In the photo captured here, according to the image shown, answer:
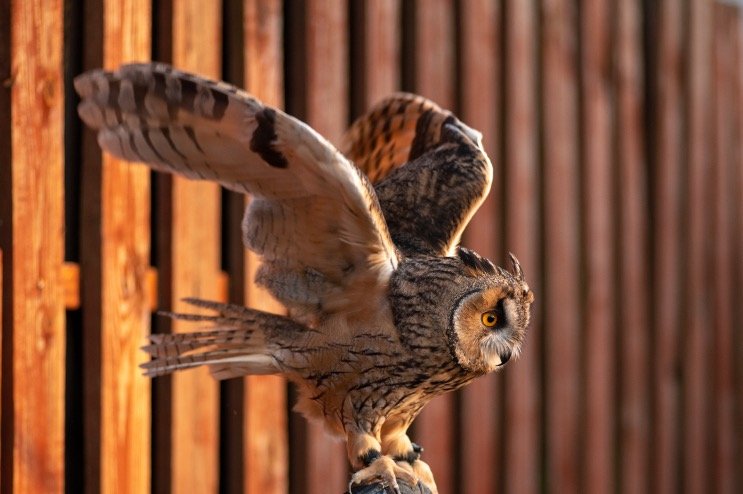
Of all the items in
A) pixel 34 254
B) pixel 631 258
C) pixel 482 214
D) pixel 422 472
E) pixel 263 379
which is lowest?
pixel 422 472

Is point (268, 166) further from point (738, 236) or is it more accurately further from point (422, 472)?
point (738, 236)

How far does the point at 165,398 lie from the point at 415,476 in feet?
2.67

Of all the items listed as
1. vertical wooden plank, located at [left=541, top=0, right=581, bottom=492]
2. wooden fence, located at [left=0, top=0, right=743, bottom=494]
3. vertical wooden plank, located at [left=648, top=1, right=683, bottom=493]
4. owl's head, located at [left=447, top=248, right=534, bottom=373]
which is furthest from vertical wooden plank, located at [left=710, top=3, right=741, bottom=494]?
owl's head, located at [left=447, top=248, right=534, bottom=373]

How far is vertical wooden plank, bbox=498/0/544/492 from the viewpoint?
4.01m

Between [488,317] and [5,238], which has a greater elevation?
[5,238]

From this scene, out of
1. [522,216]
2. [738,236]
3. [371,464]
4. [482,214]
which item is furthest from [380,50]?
[738,236]

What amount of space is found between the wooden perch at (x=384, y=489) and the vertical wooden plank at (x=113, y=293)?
2.32 feet

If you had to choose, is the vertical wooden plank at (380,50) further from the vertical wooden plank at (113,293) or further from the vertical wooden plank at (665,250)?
the vertical wooden plank at (665,250)

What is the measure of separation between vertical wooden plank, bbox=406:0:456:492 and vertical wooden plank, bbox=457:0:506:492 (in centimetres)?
6

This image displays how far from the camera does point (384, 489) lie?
2219 millimetres

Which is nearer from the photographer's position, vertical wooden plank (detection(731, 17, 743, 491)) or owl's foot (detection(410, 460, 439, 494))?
owl's foot (detection(410, 460, 439, 494))

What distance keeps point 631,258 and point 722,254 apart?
714 millimetres

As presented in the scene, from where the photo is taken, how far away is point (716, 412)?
5035 mm

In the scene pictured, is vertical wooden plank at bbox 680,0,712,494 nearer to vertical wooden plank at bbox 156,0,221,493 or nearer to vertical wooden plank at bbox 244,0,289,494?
vertical wooden plank at bbox 244,0,289,494
